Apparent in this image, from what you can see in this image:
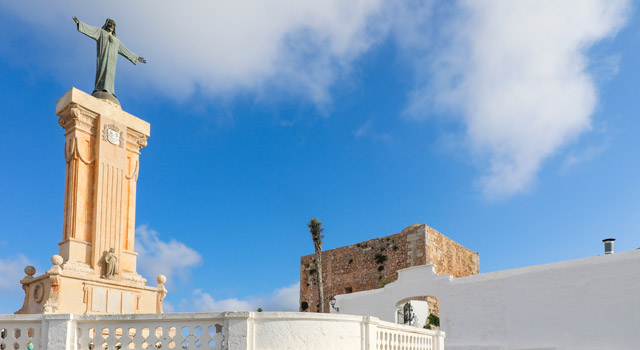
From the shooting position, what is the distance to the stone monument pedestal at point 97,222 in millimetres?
12234

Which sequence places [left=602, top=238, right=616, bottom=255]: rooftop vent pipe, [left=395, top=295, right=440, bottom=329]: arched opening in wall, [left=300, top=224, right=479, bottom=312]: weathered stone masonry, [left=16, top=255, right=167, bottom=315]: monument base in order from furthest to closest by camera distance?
[left=300, top=224, right=479, bottom=312]: weathered stone masonry → [left=395, top=295, right=440, bottom=329]: arched opening in wall → [left=602, top=238, right=616, bottom=255]: rooftop vent pipe → [left=16, top=255, right=167, bottom=315]: monument base

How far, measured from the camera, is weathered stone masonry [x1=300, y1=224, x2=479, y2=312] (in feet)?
97.3

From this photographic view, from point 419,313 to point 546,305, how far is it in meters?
9.25

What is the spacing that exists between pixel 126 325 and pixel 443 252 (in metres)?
25.9

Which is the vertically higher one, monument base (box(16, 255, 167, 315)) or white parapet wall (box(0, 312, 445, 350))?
monument base (box(16, 255, 167, 315))

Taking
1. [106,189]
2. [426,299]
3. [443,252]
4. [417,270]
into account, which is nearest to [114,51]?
[106,189]

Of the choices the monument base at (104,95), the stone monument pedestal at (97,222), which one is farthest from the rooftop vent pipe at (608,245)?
the monument base at (104,95)

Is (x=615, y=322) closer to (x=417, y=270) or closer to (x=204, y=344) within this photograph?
(x=417, y=270)

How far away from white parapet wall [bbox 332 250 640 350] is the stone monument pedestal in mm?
10877

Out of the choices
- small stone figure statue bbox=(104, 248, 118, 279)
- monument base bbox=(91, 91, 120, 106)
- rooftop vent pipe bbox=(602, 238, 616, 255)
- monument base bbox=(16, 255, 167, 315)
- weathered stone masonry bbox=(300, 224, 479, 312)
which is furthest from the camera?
weathered stone masonry bbox=(300, 224, 479, 312)

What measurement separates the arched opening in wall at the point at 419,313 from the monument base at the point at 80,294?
38.5ft

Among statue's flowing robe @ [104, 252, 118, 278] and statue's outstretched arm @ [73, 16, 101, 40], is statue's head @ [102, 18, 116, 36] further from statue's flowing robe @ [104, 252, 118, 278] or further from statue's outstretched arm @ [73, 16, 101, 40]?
statue's flowing robe @ [104, 252, 118, 278]

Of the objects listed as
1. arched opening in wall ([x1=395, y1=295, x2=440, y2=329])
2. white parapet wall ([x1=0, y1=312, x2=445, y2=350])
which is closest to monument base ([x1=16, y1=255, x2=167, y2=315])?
white parapet wall ([x1=0, y1=312, x2=445, y2=350])

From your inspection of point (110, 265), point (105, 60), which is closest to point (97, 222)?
point (110, 265)
